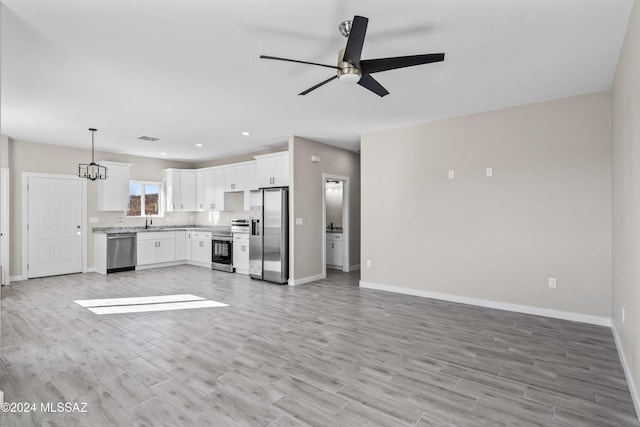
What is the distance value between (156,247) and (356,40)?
7184mm

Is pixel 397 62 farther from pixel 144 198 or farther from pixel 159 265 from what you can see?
pixel 144 198

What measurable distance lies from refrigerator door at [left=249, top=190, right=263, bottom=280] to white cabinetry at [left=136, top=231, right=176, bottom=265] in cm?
272

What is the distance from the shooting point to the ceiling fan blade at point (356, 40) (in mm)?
1978

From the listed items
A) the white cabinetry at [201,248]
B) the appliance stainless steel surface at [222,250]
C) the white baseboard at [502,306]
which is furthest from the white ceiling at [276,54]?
the white cabinetry at [201,248]

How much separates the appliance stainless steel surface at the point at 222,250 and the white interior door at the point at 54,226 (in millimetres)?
2709

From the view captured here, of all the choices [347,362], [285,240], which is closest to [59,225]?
[285,240]

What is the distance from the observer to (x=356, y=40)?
85.7 inches

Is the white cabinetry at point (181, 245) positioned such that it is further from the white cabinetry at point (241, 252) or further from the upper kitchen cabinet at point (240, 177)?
the white cabinetry at point (241, 252)

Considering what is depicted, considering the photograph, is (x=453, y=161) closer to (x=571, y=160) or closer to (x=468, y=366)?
(x=571, y=160)

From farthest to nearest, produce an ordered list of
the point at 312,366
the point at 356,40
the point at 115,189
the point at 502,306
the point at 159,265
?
the point at 159,265 → the point at 115,189 → the point at 502,306 → the point at 312,366 → the point at 356,40

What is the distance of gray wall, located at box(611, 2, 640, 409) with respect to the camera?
2258mm

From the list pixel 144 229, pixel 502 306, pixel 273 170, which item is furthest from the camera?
pixel 144 229

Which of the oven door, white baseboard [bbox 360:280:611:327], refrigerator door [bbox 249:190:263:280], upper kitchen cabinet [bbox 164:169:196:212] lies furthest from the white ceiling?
upper kitchen cabinet [bbox 164:169:196:212]

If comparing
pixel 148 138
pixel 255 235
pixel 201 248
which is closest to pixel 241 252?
pixel 255 235
